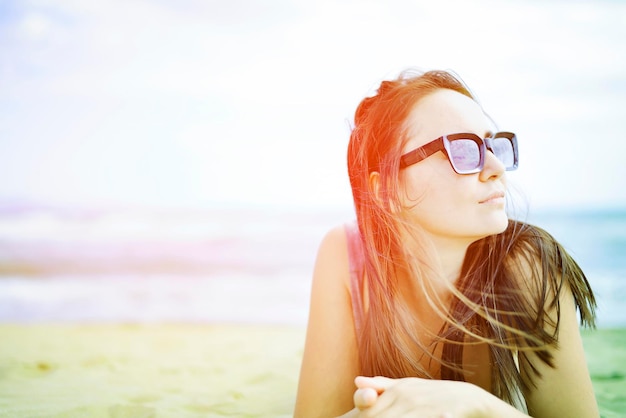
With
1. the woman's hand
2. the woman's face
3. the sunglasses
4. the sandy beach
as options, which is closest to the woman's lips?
the woman's face

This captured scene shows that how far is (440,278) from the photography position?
2295 millimetres

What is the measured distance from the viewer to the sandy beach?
299 cm

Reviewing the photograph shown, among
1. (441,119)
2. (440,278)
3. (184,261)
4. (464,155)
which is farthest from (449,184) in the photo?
(184,261)

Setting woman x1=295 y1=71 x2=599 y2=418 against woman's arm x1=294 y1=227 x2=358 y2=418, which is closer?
woman x1=295 y1=71 x2=599 y2=418

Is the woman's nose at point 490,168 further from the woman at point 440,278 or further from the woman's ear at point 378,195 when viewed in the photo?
the woman's ear at point 378,195

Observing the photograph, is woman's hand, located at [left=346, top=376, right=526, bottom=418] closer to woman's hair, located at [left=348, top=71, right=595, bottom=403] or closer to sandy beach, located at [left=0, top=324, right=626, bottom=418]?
woman's hair, located at [left=348, top=71, right=595, bottom=403]

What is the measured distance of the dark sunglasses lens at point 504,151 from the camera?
229 centimetres

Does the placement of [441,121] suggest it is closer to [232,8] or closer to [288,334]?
[288,334]

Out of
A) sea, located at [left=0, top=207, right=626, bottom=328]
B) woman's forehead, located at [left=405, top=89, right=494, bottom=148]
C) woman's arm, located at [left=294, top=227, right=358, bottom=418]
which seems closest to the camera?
woman's forehead, located at [left=405, top=89, right=494, bottom=148]

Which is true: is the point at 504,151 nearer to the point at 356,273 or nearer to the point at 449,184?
the point at 449,184

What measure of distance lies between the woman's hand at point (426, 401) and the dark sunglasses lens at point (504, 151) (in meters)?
0.99

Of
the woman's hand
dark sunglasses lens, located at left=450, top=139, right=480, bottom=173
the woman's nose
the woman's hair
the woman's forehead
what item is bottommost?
the woman's hand

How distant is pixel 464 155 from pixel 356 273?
0.73 m

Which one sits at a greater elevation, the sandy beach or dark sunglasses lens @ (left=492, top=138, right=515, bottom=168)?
dark sunglasses lens @ (left=492, top=138, right=515, bottom=168)
